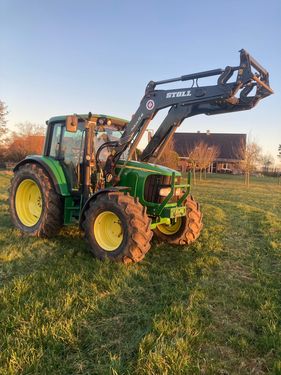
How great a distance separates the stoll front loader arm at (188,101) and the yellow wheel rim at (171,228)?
4.48ft

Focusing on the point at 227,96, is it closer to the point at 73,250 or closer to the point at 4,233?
the point at 73,250

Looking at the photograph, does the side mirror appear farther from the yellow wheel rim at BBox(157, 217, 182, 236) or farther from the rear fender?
the yellow wheel rim at BBox(157, 217, 182, 236)

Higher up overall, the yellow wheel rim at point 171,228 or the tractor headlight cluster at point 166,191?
the tractor headlight cluster at point 166,191

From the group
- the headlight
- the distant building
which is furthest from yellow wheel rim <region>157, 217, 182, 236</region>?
the distant building

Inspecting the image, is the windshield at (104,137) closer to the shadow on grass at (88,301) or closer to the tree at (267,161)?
the shadow on grass at (88,301)

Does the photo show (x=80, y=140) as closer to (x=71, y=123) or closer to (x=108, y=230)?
(x=71, y=123)

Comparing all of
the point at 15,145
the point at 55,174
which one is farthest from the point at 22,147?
the point at 55,174

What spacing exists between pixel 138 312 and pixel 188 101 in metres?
3.39

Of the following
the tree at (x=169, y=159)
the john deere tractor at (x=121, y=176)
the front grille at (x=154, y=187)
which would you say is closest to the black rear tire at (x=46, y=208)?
the john deere tractor at (x=121, y=176)

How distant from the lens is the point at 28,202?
6.95m

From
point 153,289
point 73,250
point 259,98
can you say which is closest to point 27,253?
point 73,250

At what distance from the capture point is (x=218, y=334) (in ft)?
10.1

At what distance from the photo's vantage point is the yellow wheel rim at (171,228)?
20.5 feet

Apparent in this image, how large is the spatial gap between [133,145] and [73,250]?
6.89 ft
